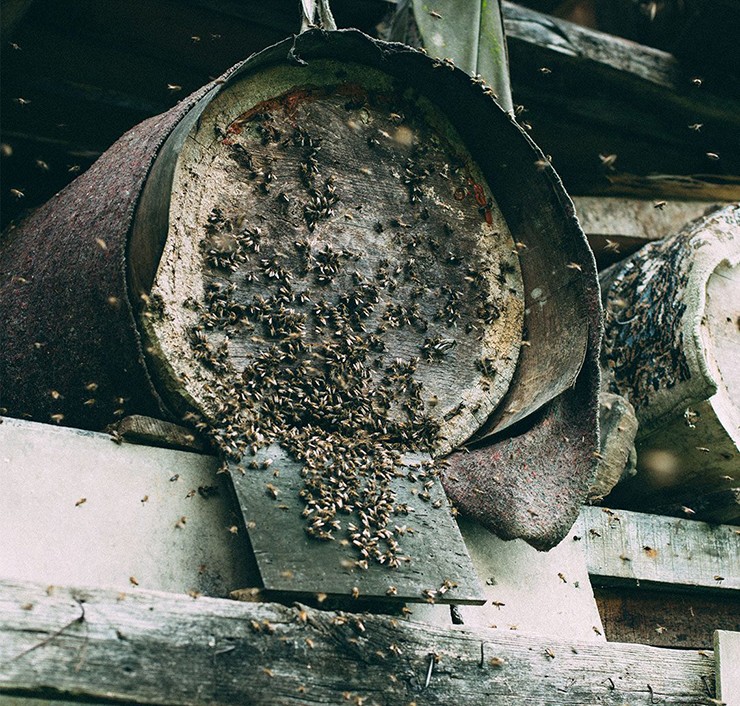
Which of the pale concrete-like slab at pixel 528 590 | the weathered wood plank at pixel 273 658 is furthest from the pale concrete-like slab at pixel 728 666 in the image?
the pale concrete-like slab at pixel 528 590

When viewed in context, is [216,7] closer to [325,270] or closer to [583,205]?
[325,270]

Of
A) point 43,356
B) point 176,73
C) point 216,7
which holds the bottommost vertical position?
point 43,356

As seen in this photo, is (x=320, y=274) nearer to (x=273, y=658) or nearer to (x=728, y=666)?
(x=273, y=658)

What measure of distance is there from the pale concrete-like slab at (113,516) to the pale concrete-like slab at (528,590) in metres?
0.84

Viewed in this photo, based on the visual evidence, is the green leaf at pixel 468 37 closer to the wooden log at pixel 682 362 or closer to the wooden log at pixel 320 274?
the wooden log at pixel 320 274

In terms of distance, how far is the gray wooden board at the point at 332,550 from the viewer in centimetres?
215

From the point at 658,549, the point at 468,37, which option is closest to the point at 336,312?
the point at 468,37

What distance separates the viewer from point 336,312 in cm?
266

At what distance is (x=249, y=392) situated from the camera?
8.07 feet

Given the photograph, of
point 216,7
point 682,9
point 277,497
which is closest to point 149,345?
point 277,497

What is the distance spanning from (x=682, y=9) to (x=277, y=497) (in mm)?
4000

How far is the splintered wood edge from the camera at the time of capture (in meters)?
2.33

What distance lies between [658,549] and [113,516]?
92.9 inches

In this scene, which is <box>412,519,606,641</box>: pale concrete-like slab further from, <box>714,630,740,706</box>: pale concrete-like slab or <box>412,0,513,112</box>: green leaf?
<box>412,0,513,112</box>: green leaf
